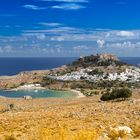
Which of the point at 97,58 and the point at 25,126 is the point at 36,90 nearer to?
the point at 97,58

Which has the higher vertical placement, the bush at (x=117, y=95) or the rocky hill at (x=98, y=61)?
the bush at (x=117, y=95)

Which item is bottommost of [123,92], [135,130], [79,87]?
[79,87]

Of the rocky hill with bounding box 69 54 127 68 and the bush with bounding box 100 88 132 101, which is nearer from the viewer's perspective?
the bush with bounding box 100 88 132 101

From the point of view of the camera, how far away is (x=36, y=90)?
123938 millimetres

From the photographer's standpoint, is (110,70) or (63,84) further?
(110,70)

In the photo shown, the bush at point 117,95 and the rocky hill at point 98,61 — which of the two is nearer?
the bush at point 117,95

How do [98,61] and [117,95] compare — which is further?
[98,61]

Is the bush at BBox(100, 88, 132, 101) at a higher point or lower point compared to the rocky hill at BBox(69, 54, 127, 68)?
higher

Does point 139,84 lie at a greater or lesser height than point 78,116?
lesser

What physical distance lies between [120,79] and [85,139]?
138m

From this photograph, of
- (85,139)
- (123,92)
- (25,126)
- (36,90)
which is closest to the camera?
(85,139)

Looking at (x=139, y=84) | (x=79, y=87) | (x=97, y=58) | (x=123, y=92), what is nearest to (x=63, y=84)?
(x=79, y=87)

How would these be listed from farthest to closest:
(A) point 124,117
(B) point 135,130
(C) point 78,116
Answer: (C) point 78,116 < (A) point 124,117 < (B) point 135,130

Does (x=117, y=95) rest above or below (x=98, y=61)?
above
